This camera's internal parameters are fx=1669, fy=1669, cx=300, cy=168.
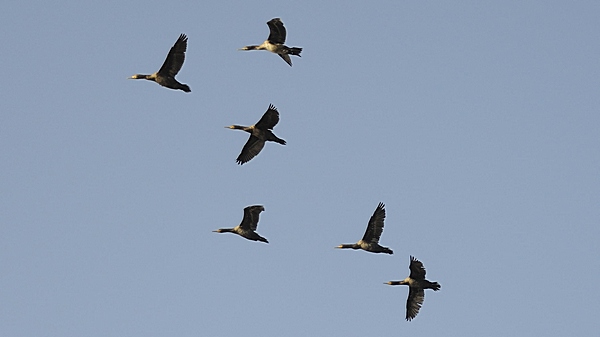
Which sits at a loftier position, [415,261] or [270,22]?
[270,22]

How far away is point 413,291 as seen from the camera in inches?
3676

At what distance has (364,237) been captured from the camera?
92375 millimetres

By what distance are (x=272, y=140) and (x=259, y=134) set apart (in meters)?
0.95

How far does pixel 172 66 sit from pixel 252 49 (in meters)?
6.20

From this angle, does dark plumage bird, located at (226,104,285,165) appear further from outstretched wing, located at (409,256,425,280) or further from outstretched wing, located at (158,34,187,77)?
outstretched wing, located at (409,256,425,280)

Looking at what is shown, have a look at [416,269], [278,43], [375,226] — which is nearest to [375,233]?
[375,226]

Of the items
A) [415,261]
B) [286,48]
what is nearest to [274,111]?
[286,48]

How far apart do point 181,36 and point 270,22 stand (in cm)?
517

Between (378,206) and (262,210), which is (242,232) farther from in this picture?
(378,206)

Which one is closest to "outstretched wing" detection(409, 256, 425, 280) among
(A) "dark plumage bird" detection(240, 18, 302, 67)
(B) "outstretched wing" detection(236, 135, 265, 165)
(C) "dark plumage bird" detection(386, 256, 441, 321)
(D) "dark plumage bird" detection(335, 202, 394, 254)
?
(C) "dark plumage bird" detection(386, 256, 441, 321)

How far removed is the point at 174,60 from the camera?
8912 cm

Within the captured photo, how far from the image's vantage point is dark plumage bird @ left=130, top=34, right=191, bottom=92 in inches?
3499

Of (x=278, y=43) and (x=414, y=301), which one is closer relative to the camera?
(x=278, y=43)

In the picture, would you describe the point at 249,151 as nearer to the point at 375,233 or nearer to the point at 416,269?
the point at 375,233
